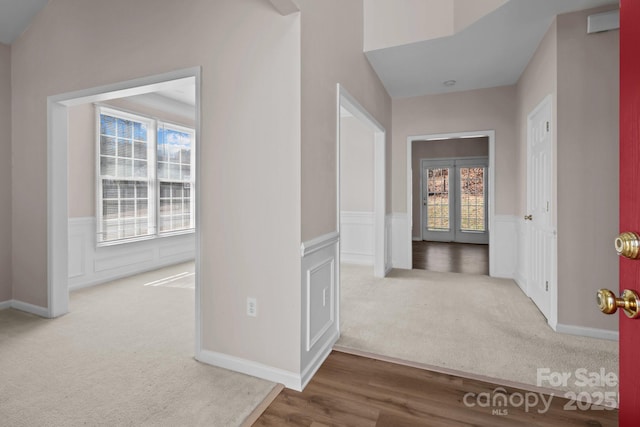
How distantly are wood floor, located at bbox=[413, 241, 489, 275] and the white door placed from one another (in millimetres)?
1388

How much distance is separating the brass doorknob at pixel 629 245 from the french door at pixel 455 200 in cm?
837

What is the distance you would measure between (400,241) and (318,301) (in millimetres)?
3216

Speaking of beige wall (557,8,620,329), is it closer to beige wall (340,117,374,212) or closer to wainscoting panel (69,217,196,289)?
beige wall (340,117,374,212)

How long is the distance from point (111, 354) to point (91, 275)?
7.38 feet

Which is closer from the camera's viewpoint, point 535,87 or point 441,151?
point 535,87

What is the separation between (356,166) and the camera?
5.66m

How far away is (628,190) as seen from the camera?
2.28 feet

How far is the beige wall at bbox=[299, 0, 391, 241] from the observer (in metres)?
2.07

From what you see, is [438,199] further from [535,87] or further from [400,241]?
[535,87]

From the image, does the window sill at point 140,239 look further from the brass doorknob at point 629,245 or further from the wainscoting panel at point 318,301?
the brass doorknob at point 629,245

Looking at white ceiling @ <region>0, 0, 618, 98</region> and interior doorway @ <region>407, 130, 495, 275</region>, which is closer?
white ceiling @ <region>0, 0, 618, 98</region>

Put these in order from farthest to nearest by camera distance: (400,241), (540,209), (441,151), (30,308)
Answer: (441,151) < (400,241) < (540,209) < (30,308)

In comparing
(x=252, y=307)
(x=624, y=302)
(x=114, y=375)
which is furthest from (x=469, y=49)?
(x=114, y=375)

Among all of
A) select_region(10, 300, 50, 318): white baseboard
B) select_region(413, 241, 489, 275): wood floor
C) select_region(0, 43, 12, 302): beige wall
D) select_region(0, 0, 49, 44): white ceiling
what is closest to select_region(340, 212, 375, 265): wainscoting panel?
select_region(413, 241, 489, 275): wood floor
